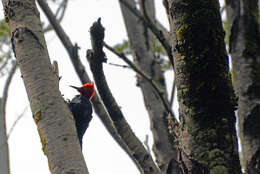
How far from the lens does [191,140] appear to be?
1.49 m

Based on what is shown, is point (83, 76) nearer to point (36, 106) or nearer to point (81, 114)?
point (81, 114)

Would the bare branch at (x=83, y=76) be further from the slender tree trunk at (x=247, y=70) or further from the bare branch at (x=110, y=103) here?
the slender tree trunk at (x=247, y=70)

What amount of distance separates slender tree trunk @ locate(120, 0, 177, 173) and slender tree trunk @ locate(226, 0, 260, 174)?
0.76 metres

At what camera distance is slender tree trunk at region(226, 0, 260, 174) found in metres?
2.41


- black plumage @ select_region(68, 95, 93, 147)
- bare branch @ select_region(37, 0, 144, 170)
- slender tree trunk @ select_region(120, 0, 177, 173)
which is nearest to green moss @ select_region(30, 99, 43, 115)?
bare branch @ select_region(37, 0, 144, 170)

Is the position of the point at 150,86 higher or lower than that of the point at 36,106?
higher

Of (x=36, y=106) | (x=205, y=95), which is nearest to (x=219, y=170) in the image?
(x=205, y=95)

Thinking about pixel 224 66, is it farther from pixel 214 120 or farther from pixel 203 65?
pixel 214 120

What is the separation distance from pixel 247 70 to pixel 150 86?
1613 millimetres

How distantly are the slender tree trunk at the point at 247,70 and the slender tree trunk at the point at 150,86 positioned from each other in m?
0.76

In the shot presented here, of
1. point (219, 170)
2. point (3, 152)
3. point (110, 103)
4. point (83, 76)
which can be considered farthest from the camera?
point (3, 152)

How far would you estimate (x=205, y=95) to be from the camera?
146 centimetres

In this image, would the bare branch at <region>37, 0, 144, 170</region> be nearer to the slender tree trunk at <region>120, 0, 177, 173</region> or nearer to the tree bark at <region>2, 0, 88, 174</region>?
the slender tree trunk at <region>120, 0, 177, 173</region>

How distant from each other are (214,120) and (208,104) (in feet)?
0.23
